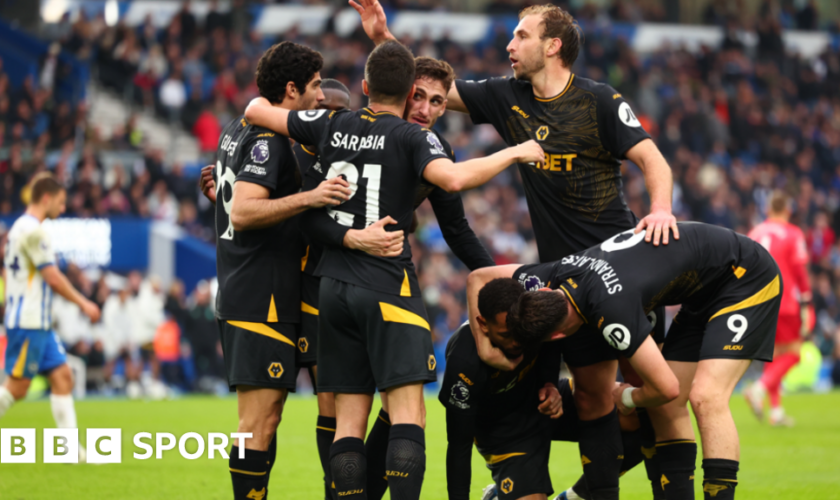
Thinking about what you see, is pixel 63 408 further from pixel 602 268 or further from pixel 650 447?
pixel 602 268

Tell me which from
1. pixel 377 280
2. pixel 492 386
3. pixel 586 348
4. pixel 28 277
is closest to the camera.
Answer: pixel 377 280

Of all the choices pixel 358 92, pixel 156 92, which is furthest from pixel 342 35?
pixel 156 92

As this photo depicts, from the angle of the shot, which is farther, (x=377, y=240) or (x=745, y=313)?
(x=745, y=313)

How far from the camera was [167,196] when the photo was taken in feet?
65.0

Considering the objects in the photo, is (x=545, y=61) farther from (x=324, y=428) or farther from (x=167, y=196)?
Answer: (x=167, y=196)

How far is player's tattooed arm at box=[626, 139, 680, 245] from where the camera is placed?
17.3 ft

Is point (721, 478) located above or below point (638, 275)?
below

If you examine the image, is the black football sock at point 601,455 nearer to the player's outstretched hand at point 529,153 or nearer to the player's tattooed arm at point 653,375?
the player's tattooed arm at point 653,375

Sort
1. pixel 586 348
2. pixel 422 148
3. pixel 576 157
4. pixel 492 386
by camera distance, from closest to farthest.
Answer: pixel 422 148 → pixel 492 386 → pixel 586 348 → pixel 576 157

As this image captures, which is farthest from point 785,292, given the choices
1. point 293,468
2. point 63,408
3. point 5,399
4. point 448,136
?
point 448,136

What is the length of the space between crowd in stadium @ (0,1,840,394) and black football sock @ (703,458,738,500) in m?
13.7

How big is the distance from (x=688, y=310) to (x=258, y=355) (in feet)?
8.46

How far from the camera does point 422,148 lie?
4875mm

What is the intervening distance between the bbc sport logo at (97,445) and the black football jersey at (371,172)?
13.4 ft
